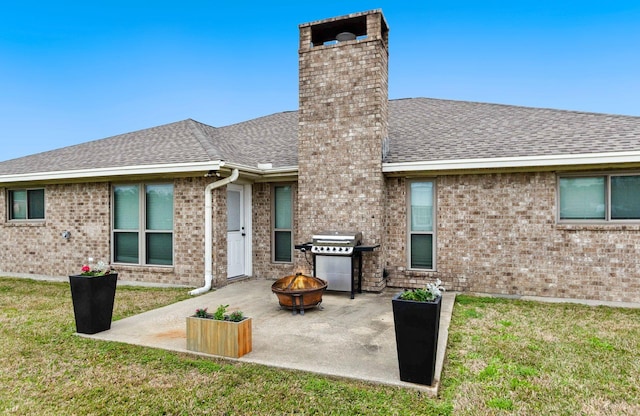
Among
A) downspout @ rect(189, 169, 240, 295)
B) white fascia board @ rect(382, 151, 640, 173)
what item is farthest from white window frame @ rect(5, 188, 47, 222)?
white fascia board @ rect(382, 151, 640, 173)

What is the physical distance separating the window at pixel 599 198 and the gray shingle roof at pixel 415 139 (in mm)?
606

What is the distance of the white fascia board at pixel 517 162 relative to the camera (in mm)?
6391

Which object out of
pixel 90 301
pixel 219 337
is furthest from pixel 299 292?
pixel 90 301

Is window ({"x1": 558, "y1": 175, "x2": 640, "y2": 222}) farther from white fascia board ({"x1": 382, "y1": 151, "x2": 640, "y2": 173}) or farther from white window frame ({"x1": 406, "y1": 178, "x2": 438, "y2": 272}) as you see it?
white window frame ({"x1": 406, "y1": 178, "x2": 438, "y2": 272})

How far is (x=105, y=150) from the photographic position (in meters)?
10.8

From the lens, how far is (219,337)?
420 centimetres

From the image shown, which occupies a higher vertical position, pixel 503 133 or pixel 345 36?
pixel 345 36

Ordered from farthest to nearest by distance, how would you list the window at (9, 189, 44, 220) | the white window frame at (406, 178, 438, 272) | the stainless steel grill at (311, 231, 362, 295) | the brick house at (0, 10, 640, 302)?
the window at (9, 189, 44, 220)
the white window frame at (406, 178, 438, 272)
the stainless steel grill at (311, 231, 362, 295)
the brick house at (0, 10, 640, 302)

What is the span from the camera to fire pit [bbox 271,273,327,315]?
589 centimetres

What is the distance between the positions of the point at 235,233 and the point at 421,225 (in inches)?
165

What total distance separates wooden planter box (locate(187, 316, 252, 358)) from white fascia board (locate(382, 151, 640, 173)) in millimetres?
4616

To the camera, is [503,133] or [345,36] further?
[503,133]

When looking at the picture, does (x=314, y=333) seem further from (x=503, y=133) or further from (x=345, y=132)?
(x=503, y=133)

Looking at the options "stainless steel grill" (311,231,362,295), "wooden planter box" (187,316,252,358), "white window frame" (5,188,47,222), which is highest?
"white window frame" (5,188,47,222)
